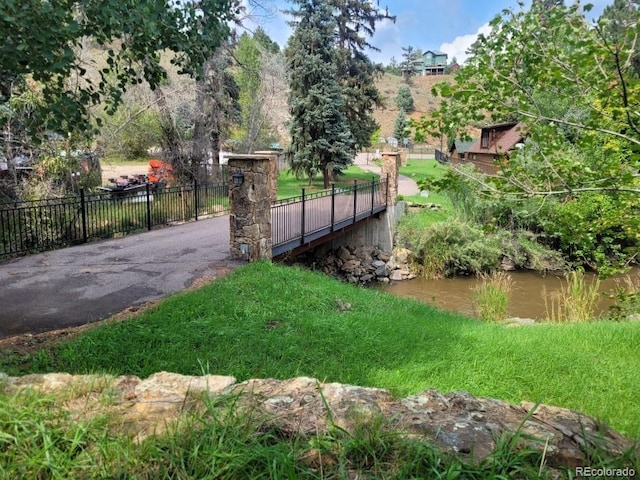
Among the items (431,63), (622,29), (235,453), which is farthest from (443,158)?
(431,63)

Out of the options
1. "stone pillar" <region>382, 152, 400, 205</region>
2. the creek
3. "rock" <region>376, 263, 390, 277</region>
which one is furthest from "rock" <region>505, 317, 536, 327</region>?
"stone pillar" <region>382, 152, 400, 205</region>

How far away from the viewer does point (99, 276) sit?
7820 mm

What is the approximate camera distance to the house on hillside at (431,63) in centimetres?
11256

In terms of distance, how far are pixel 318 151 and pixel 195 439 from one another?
2256cm

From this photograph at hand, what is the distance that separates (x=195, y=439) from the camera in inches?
68.1

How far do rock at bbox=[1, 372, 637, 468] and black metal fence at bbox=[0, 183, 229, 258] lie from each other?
325 inches

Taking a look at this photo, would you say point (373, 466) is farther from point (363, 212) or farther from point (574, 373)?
point (363, 212)

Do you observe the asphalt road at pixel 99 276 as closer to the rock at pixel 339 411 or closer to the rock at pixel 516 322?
the rock at pixel 339 411

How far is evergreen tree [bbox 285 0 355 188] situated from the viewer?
76.9ft

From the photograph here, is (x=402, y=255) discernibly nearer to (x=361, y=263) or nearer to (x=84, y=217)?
(x=361, y=263)

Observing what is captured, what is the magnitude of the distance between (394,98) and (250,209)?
8001 cm

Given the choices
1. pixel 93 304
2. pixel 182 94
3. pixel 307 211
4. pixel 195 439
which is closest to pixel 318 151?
pixel 182 94

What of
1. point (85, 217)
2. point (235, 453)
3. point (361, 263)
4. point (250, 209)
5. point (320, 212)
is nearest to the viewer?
point (235, 453)

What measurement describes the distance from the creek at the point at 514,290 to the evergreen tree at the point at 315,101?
10257mm
